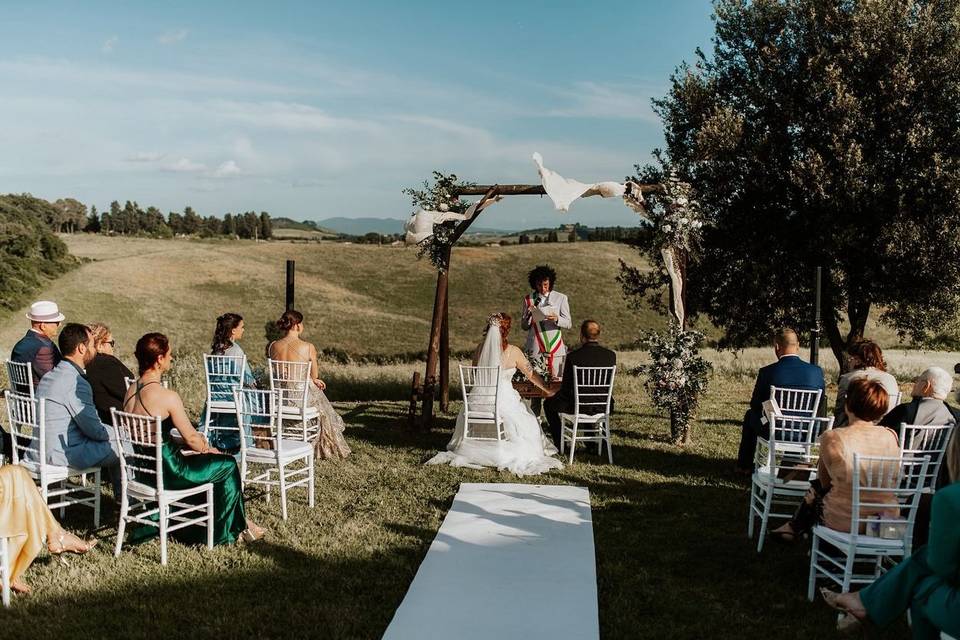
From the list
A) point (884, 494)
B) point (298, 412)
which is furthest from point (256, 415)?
point (884, 494)

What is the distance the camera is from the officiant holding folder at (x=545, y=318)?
11039 millimetres

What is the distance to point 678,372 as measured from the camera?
9867 mm

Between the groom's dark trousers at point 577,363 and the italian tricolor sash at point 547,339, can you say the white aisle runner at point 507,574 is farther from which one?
the italian tricolor sash at point 547,339

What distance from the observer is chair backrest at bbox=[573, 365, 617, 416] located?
362 inches

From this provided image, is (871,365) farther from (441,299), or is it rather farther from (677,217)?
(441,299)

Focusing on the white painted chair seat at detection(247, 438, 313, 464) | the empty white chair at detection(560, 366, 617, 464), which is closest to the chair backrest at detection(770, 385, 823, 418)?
the empty white chair at detection(560, 366, 617, 464)

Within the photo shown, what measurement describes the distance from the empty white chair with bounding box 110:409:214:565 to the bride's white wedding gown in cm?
342

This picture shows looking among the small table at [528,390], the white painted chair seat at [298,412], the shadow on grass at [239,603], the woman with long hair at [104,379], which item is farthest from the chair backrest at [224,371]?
the small table at [528,390]

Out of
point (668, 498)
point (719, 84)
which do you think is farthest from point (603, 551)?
point (719, 84)

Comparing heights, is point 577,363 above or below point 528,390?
above

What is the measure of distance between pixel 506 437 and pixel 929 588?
626 centimetres

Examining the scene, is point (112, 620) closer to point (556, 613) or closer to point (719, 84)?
point (556, 613)

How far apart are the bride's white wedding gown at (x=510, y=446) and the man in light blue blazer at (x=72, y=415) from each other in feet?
11.9

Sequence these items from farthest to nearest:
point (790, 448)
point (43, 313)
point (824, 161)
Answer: point (824, 161) < point (43, 313) < point (790, 448)
